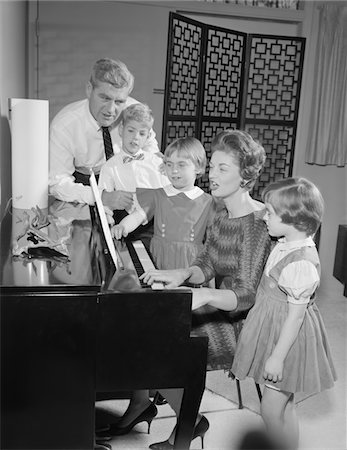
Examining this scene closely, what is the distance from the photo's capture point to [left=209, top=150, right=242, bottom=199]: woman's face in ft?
5.57

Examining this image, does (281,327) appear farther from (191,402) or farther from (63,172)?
(63,172)

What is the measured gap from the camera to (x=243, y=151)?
1695mm

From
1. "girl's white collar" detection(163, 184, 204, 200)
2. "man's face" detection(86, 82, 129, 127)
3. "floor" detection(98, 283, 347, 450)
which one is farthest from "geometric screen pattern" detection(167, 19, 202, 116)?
"floor" detection(98, 283, 347, 450)

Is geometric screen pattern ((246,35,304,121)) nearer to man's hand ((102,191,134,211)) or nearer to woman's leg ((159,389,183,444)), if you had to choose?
man's hand ((102,191,134,211))

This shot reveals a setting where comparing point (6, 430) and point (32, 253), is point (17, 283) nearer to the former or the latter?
point (32, 253)

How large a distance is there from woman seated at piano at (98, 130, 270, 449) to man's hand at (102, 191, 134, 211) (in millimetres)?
481

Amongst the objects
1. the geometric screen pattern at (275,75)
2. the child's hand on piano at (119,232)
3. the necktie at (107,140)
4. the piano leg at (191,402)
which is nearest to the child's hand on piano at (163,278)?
the piano leg at (191,402)

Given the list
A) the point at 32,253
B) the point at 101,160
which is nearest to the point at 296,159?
the point at 101,160

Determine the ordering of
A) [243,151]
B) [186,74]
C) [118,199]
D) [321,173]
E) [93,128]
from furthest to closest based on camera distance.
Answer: [321,173]
[186,74]
[93,128]
[118,199]
[243,151]

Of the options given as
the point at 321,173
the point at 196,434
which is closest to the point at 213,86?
the point at 321,173

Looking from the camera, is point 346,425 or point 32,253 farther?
point 346,425

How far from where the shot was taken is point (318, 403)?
7.91 ft

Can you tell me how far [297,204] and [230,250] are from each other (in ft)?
0.99

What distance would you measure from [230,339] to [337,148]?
357cm
